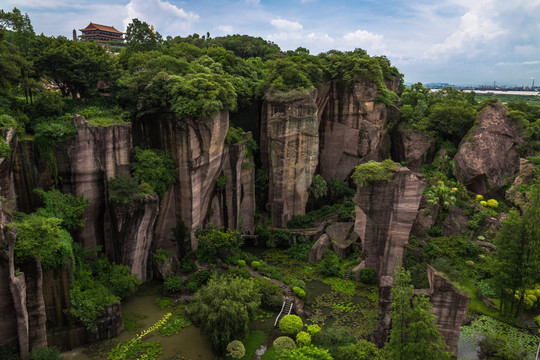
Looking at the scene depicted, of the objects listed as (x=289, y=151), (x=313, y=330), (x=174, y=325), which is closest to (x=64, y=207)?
(x=174, y=325)

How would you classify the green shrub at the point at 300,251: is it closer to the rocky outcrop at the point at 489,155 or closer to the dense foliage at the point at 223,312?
the dense foliage at the point at 223,312

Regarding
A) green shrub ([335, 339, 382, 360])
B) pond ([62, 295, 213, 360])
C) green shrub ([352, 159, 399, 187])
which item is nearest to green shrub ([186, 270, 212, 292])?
pond ([62, 295, 213, 360])

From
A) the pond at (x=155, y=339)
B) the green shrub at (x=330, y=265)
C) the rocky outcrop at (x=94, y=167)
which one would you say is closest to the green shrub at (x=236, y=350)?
the pond at (x=155, y=339)

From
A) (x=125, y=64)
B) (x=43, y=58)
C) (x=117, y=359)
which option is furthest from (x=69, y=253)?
(x=125, y=64)

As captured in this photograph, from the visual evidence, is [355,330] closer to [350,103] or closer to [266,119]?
[266,119]

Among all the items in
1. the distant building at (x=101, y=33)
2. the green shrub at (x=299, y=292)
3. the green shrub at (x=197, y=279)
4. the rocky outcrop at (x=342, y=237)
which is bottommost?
the green shrub at (x=299, y=292)

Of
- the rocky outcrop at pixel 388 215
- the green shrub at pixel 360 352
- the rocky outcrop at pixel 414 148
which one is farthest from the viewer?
the rocky outcrop at pixel 414 148

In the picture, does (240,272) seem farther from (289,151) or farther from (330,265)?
(289,151)

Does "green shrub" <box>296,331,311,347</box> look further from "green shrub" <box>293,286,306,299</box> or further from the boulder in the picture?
the boulder
